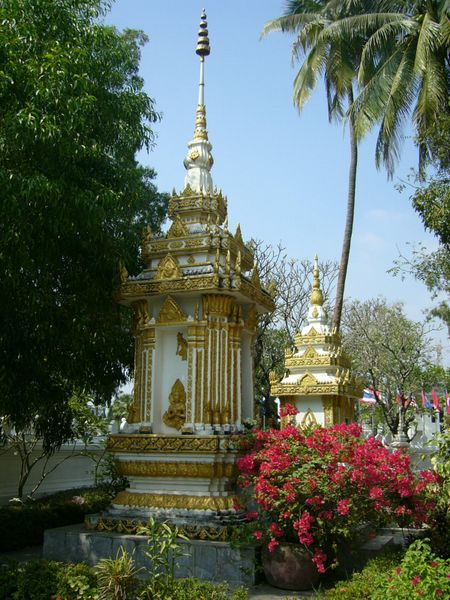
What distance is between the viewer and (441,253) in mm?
15422

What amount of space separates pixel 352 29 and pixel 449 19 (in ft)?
12.1

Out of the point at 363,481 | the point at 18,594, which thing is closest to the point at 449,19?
the point at 363,481

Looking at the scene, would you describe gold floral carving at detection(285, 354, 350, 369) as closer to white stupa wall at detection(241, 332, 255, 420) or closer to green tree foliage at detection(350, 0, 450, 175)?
white stupa wall at detection(241, 332, 255, 420)

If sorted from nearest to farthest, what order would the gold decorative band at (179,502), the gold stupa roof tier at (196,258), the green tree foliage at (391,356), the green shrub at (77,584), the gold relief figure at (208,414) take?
the green shrub at (77,584) < the gold decorative band at (179,502) < the gold relief figure at (208,414) < the gold stupa roof tier at (196,258) < the green tree foliage at (391,356)

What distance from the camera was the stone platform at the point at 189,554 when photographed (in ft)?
25.3

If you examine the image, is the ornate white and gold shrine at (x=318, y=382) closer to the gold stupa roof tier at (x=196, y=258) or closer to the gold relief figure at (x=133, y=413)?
the gold stupa roof tier at (x=196, y=258)

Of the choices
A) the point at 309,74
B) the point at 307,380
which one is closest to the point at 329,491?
the point at 307,380

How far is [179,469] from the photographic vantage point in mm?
8945

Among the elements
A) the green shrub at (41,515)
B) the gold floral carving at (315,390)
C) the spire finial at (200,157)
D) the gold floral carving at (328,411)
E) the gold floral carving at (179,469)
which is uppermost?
the spire finial at (200,157)

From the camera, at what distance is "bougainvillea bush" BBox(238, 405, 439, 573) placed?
7312 millimetres

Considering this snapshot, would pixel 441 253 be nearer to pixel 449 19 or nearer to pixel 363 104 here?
pixel 363 104

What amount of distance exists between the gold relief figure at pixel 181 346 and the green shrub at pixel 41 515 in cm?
390

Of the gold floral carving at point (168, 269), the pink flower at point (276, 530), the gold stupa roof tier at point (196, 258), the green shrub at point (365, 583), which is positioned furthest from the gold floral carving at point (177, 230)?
the green shrub at point (365, 583)

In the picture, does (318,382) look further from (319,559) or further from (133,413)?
(319,559)
